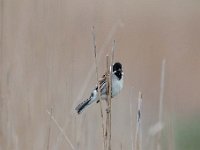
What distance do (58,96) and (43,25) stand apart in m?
0.38

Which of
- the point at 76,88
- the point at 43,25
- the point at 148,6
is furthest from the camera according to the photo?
the point at 148,6

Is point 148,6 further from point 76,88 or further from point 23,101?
point 23,101

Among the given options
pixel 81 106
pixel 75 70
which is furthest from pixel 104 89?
pixel 75 70

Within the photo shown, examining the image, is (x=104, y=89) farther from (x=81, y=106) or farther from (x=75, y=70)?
(x=75, y=70)

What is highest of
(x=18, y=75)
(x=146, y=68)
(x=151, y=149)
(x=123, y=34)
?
(x=123, y=34)

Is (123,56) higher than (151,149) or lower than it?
higher

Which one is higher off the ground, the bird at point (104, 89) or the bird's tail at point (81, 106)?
the bird at point (104, 89)

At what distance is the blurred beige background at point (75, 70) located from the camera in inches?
168

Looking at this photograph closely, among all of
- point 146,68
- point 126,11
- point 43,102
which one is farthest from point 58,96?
point 126,11

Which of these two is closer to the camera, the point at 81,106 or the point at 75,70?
the point at 81,106

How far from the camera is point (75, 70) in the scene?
199 inches

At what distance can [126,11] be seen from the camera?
22.7 feet

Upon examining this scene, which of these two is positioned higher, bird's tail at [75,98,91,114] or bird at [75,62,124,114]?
bird at [75,62,124,114]

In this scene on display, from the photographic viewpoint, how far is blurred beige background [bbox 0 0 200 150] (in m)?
4.26
